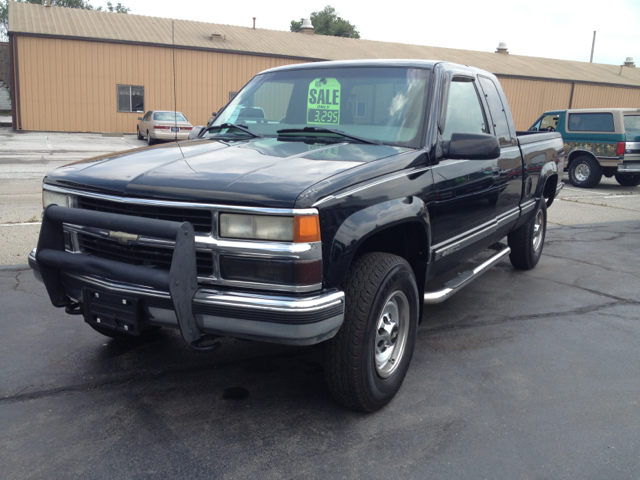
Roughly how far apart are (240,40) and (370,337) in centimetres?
2859

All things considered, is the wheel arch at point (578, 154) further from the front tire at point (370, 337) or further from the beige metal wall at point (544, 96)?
the beige metal wall at point (544, 96)

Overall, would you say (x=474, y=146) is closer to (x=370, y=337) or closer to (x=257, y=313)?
(x=370, y=337)

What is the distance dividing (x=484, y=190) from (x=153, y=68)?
25.3m

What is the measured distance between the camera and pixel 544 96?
34125 millimetres

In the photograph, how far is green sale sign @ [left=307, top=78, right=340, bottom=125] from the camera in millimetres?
3912

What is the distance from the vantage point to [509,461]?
2.71 metres

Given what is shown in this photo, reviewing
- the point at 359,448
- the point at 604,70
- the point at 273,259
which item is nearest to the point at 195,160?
the point at 273,259

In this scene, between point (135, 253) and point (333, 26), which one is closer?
point (135, 253)

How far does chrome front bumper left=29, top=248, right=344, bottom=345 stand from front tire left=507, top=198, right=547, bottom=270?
13.1 feet

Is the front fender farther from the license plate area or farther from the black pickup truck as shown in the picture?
the license plate area

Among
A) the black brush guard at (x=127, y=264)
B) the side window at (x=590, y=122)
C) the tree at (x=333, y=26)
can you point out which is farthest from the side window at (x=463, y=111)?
the tree at (x=333, y=26)

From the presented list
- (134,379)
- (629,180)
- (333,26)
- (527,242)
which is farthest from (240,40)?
(333,26)

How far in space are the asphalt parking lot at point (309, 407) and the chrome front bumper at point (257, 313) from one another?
61 cm

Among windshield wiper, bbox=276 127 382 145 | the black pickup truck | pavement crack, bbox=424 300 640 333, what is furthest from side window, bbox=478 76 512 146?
windshield wiper, bbox=276 127 382 145
